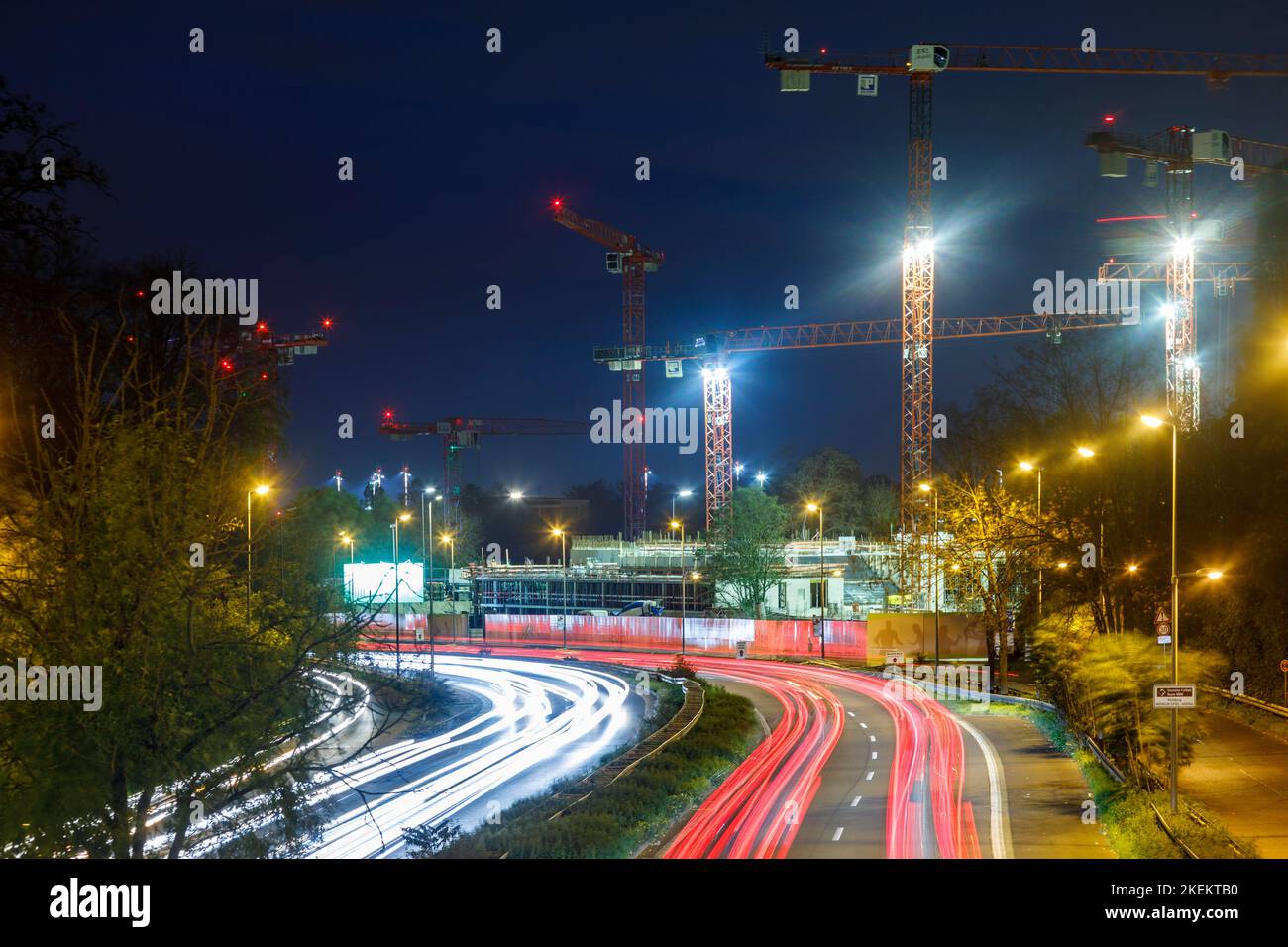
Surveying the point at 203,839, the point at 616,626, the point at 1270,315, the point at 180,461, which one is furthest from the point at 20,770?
the point at 616,626

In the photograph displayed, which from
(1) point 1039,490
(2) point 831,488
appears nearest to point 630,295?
(2) point 831,488

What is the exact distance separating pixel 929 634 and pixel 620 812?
1320 inches

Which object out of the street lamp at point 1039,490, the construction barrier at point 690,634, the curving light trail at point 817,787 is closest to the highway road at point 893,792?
the curving light trail at point 817,787

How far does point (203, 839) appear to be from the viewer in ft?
29.1

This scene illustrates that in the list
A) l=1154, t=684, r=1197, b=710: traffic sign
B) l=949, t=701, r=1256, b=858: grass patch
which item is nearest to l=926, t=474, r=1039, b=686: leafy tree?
l=949, t=701, r=1256, b=858: grass patch

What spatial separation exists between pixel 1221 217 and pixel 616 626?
5961 centimetres

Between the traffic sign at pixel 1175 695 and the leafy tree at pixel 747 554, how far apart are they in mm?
48533

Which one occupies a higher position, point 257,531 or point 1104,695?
point 257,531

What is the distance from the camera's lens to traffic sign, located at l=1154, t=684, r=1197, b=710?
58.6 ft

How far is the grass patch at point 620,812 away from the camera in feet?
51.0

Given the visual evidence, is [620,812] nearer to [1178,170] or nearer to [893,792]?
[893,792]

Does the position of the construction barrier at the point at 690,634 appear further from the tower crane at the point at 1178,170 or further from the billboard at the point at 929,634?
the tower crane at the point at 1178,170

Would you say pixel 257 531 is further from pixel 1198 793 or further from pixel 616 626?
pixel 616 626

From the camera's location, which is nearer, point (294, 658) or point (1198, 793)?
point (294, 658)
